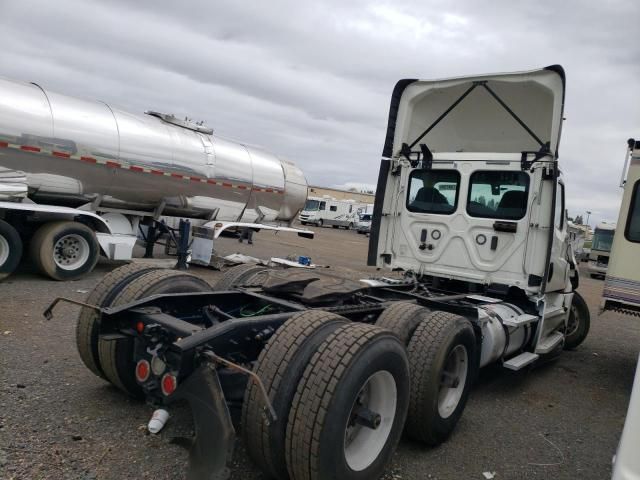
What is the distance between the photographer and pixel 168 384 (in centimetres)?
274

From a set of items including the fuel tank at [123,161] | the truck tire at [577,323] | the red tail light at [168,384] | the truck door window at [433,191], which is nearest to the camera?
the red tail light at [168,384]

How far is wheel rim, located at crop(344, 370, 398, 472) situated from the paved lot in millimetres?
431

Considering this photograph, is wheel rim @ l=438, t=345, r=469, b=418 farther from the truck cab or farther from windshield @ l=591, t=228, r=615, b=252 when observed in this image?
windshield @ l=591, t=228, r=615, b=252

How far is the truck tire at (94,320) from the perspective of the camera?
3.72m

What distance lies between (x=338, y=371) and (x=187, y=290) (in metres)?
1.89

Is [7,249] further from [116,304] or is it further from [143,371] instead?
[143,371]

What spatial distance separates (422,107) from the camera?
6.48 meters

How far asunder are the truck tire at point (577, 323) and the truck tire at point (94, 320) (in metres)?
6.36

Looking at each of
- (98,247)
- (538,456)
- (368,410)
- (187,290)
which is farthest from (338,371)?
(98,247)

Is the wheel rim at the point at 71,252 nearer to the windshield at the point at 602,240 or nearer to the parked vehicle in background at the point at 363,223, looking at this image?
the windshield at the point at 602,240

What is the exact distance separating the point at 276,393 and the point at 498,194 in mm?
4192

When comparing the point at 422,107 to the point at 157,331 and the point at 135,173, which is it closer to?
the point at 157,331

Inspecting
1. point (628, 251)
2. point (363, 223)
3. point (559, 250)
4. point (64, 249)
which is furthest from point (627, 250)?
point (363, 223)

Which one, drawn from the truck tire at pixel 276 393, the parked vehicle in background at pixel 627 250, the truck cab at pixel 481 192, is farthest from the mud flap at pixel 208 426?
the parked vehicle in background at pixel 627 250
